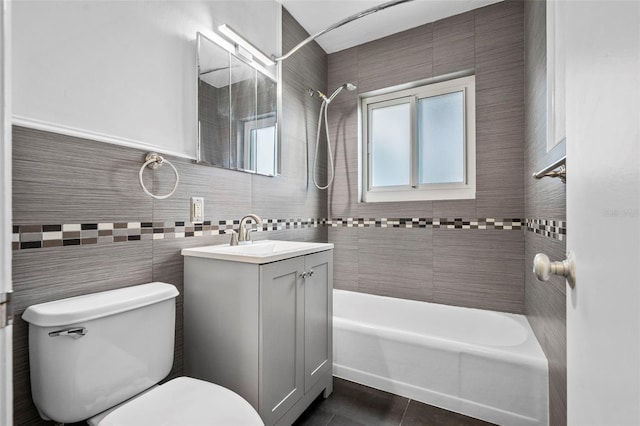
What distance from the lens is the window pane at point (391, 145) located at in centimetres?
261

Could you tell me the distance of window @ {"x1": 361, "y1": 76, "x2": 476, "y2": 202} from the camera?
2.36 m

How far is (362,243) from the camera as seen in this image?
105 inches

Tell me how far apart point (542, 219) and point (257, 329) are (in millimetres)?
1498

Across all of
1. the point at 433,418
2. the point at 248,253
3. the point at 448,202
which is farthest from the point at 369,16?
the point at 433,418

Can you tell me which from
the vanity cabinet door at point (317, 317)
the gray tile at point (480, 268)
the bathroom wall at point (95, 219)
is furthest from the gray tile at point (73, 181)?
the gray tile at point (480, 268)

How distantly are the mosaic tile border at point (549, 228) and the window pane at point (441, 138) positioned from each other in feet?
2.31

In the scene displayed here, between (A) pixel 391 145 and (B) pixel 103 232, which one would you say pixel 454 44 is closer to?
(A) pixel 391 145

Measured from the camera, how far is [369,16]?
7.49 ft

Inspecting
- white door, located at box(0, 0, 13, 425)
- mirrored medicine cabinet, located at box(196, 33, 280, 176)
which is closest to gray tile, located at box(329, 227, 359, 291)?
mirrored medicine cabinet, located at box(196, 33, 280, 176)

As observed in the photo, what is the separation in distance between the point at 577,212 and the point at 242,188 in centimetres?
162

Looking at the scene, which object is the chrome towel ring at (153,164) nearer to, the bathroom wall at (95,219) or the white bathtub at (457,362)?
the bathroom wall at (95,219)

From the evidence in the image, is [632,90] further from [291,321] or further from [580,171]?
[291,321]

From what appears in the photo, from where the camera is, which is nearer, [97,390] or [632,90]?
[632,90]

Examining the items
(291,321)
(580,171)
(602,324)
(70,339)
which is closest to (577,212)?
(580,171)
